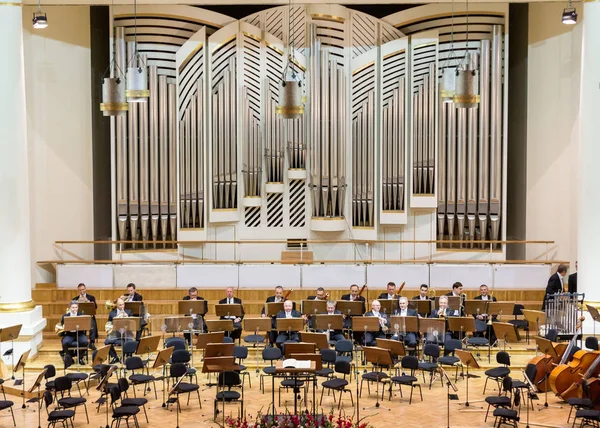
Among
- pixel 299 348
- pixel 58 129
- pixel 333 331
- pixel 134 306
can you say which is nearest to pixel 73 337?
pixel 134 306

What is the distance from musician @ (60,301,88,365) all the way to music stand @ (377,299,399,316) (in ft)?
15.2

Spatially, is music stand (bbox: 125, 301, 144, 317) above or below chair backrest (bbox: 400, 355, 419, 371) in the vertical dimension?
above

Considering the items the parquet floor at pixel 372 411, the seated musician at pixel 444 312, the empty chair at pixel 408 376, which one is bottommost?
the parquet floor at pixel 372 411

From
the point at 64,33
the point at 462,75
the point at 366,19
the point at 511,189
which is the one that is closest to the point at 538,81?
the point at 511,189

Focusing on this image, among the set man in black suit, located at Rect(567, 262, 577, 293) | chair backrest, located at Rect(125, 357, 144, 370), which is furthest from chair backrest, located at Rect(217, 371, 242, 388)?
man in black suit, located at Rect(567, 262, 577, 293)

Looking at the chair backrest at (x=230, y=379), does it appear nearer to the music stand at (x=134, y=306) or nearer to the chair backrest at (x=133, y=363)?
the chair backrest at (x=133, y=363)

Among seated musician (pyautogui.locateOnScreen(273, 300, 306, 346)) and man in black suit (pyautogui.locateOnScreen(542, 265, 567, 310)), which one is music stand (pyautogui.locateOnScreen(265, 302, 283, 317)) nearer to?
seated musician (pyautogui.locateOnScreen(273, 300, 306, 346))

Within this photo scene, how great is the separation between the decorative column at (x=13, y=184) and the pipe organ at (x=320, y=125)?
113 inches

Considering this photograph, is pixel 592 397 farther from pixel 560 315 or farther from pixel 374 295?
pixel 374 295

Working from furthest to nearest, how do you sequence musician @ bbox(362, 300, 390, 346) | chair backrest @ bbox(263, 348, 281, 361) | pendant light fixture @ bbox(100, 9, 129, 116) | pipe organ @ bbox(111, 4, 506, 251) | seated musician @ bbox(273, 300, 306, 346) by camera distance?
pipe organ @ bbox(111, 4, 506, 251) < seated musician @ bbox(273, 300, 306, 346) < musician @ bbox(362, 300, 390, 346) < chair backrest @ bbox(263, 348, 281, 361) < pendant light fixture @ bbox(100, 9, 129, 116)

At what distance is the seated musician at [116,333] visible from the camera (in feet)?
42.1

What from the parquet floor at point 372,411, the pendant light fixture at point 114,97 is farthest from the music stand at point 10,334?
the pendant light fixture at point 114,97

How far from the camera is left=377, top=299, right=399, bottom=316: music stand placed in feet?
46.1

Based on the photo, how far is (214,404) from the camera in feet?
38.0
